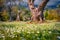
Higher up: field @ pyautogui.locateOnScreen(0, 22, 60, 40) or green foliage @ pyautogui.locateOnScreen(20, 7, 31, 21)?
green foliage @ pyautogui.locateOnScreen(20, 7, 31, 21)

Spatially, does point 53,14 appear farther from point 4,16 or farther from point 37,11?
point 4,16

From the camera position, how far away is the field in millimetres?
3021

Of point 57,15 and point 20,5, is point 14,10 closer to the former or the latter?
point 20,5

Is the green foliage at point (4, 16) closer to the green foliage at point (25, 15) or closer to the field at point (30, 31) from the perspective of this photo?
the field at point (30, 31)

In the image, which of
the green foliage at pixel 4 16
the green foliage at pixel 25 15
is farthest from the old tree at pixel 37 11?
the green foliage at pixel 4 16

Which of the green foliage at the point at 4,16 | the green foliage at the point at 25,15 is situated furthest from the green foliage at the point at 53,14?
the green foliage at the point at 4,16

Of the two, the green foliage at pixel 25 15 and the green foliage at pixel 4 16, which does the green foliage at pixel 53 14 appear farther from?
the green foliage at pixel 4 16

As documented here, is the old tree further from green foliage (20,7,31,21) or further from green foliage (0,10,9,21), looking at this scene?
green foliage (0,10,9,21)

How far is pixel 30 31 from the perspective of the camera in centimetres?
306

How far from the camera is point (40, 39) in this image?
9.89 ft

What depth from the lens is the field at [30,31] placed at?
3.02 metres

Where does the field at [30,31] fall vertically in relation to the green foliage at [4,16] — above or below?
below

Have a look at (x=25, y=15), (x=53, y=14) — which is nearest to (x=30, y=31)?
(x=25, y=15)

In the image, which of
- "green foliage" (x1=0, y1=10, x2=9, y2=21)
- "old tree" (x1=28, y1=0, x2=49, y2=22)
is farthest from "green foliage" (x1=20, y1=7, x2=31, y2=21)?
"green foliage" (x1=0, y1=10, x2=9, y2=21)
